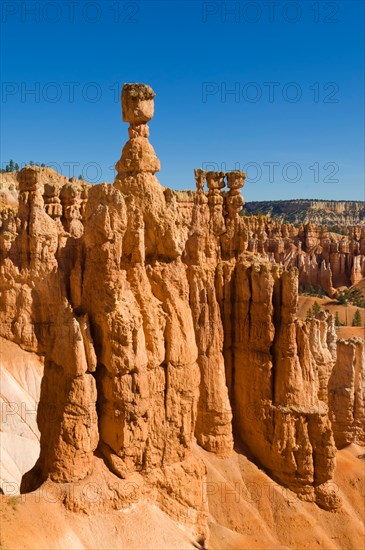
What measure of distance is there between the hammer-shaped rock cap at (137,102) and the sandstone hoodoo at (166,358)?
0.13 feet

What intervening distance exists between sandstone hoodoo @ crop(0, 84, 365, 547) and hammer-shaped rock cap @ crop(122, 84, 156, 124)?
0.13 feet

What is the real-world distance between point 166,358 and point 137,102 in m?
8.40

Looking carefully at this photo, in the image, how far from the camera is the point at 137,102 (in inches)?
696

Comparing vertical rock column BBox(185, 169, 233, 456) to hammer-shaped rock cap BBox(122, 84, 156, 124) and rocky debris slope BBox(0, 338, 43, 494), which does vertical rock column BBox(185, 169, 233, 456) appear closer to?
hammer-shaped rock cap BBox(122, 84, 156, 124)

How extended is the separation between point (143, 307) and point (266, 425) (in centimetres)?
1312

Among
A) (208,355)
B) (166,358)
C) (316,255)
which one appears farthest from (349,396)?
(316,255)

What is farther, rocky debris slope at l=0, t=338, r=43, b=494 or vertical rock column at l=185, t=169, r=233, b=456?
rocky debris slope at l=0, t=338, r=43, b=494

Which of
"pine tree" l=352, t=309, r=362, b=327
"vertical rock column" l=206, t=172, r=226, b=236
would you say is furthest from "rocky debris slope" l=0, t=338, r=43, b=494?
"pine tree" l=352, t=309, r=362, b=327

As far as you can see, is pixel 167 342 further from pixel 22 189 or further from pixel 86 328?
pixel 22 189

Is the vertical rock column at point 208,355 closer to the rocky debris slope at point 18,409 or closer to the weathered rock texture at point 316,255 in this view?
the rocky debris slope at point 18,409

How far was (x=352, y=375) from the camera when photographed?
31938 mm

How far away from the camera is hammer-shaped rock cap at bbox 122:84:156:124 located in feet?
57.8

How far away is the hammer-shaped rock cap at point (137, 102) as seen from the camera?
57.8ft

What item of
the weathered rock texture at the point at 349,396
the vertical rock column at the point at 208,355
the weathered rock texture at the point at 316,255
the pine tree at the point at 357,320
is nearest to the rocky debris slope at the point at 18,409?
the vertical rock column at the point at 208,355
